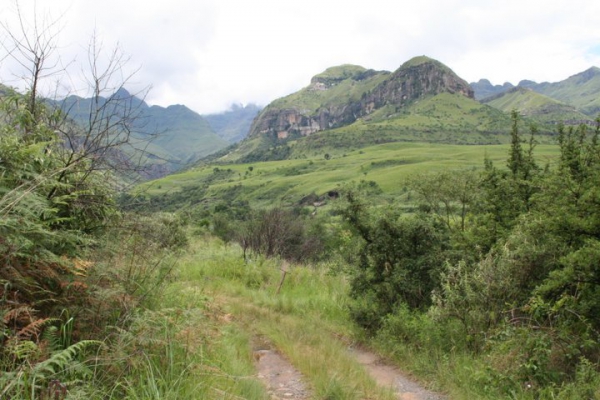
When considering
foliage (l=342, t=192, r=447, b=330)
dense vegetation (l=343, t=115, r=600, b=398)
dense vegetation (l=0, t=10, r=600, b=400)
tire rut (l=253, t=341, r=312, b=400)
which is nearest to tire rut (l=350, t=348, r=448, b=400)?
dense vegetation (l=0, t=10, r=600, b=400)

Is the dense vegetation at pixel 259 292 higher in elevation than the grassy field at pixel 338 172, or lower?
higher

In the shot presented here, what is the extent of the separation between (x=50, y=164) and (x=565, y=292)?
7.07 m

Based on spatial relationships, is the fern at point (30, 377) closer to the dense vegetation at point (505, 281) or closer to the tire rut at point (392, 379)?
the tire rut at point (392, 379)

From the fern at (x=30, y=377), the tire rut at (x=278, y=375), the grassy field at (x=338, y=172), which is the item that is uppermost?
the fern at (x=30, y=377)

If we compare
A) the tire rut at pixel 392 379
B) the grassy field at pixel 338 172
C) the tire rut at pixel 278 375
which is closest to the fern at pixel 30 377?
the tire rut at pixel 278 375

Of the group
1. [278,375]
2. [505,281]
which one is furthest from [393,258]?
[278,375]

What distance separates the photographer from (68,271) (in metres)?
3.73

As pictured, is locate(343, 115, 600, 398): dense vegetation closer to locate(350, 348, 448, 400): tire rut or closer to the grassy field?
locate(350, 348, 448, 400): tire rut

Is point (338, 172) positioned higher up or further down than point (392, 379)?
further down

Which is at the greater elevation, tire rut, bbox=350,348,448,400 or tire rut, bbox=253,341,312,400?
tire rut, bbox=253,341,312,400

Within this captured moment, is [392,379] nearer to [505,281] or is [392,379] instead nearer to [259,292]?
[505,281]

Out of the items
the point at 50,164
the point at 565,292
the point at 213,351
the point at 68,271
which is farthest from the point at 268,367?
the point at 565,292

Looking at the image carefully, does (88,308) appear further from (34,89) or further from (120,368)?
(34,89)

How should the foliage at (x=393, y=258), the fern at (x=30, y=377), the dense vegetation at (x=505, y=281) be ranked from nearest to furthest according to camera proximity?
1. the fern at (x=30, y=377)
2. the dense vegetation at (x=505, y=281)
3. the foliage at (x=393, y=258)
